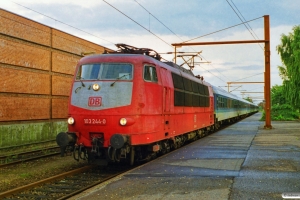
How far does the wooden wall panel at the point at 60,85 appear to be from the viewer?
19094 mm

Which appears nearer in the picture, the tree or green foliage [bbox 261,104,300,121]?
the tree

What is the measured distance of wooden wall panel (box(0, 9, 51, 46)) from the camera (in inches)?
614

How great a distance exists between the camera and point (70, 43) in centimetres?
2025

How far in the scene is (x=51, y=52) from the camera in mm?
18672

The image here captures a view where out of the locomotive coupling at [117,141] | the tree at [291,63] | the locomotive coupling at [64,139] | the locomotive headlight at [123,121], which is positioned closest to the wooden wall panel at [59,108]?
the locomotive coupling at [64,139]

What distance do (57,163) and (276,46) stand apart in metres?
33.9

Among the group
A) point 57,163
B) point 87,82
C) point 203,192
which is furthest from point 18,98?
point 203,192

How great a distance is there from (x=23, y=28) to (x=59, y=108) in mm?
4741

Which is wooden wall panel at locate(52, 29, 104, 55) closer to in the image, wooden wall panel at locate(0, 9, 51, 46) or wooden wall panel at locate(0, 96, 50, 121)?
wooden wall panel at locate(0, 9, 51, 46)

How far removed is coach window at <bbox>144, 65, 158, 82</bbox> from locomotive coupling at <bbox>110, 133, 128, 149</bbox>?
76.9 inches

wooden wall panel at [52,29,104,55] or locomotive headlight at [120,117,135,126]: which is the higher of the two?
wooden wall panel at [52,29,104,55]

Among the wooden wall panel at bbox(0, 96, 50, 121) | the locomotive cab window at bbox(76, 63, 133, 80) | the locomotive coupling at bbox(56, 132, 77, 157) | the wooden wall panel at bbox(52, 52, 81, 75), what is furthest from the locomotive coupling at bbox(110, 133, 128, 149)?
the wooden wall panel at bbox(52, 52, 81, 75)

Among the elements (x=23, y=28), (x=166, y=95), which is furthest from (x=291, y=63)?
(x=166, y=95)

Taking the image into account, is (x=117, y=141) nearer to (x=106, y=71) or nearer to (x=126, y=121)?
(x=126, y=121)
